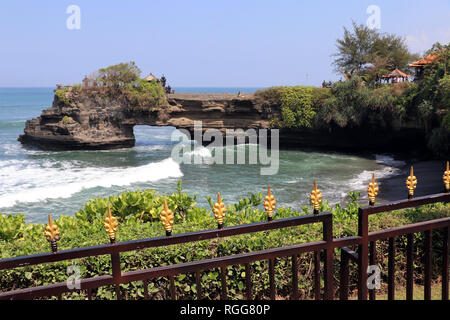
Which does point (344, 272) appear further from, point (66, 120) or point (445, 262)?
point (66, 120)

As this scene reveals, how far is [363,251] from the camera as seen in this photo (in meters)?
3.06

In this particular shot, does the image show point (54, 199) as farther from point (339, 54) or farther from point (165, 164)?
point (339, 54)

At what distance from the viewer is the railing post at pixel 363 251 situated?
2998 mm

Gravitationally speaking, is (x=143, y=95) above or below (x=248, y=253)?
above

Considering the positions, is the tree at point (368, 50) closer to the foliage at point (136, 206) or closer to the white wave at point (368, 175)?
the white wave at point (368, 175)

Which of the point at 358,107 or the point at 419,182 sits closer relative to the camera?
the point at 419,182

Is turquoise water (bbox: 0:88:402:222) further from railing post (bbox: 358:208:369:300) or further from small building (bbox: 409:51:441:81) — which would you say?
railing post (bbox: 358:208:369:300)

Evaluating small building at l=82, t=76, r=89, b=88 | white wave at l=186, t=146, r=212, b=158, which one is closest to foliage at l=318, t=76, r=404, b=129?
white wave at l=186, t=146, r=212, b=158

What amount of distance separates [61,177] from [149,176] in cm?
497

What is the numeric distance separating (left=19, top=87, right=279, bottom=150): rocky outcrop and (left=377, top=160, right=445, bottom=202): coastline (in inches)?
475

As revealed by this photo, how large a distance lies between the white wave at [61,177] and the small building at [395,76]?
627 inches

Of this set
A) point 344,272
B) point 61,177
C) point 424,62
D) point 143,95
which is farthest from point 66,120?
point 344,272

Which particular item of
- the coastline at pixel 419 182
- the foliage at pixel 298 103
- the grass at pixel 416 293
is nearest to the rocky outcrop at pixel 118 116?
the foliage at pixel 298 103
